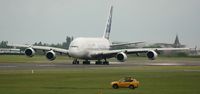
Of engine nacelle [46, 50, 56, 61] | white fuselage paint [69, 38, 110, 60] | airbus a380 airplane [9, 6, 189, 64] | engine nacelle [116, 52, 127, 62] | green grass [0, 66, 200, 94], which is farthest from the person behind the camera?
engine nacelle [46, 50, 56, 61]

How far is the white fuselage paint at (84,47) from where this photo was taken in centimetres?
10131

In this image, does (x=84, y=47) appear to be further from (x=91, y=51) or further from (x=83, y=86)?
(x=83, y=86)

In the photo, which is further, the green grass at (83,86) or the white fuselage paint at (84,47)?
the white fuselage paint at (84,47)

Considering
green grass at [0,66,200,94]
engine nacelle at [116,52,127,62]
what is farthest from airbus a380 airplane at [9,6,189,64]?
green grass at [0,66,200,94]

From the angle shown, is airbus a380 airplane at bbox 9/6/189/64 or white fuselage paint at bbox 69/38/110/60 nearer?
airbus a380 airplane at bbox 9/6/189/64

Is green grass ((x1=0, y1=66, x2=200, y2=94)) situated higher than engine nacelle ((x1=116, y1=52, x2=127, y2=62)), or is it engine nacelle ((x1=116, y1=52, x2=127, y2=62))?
engine nacelle ((x1=116, y1=52, x2=127, y2=62))

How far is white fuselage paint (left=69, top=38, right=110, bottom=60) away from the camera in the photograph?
101 meters

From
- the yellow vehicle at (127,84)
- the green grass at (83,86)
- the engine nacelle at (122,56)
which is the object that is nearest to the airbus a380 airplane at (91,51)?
the engine nacelle at (122,56)

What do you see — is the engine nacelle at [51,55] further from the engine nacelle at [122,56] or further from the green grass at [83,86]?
the green grass at [83,86]

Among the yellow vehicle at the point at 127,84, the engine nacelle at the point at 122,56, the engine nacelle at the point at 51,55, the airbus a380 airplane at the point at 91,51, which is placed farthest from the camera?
the engine nacelle at the point at 51,55

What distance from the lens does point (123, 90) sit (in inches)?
1839

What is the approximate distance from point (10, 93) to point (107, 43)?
2768 inches

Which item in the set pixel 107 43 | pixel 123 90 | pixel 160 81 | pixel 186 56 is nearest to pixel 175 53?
pixel 186 56

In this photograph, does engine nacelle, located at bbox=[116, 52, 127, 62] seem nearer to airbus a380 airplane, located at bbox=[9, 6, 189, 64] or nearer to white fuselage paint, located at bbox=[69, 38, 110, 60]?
airbus a380 airplane, located at bbox=[9, 6, 189, 64]
